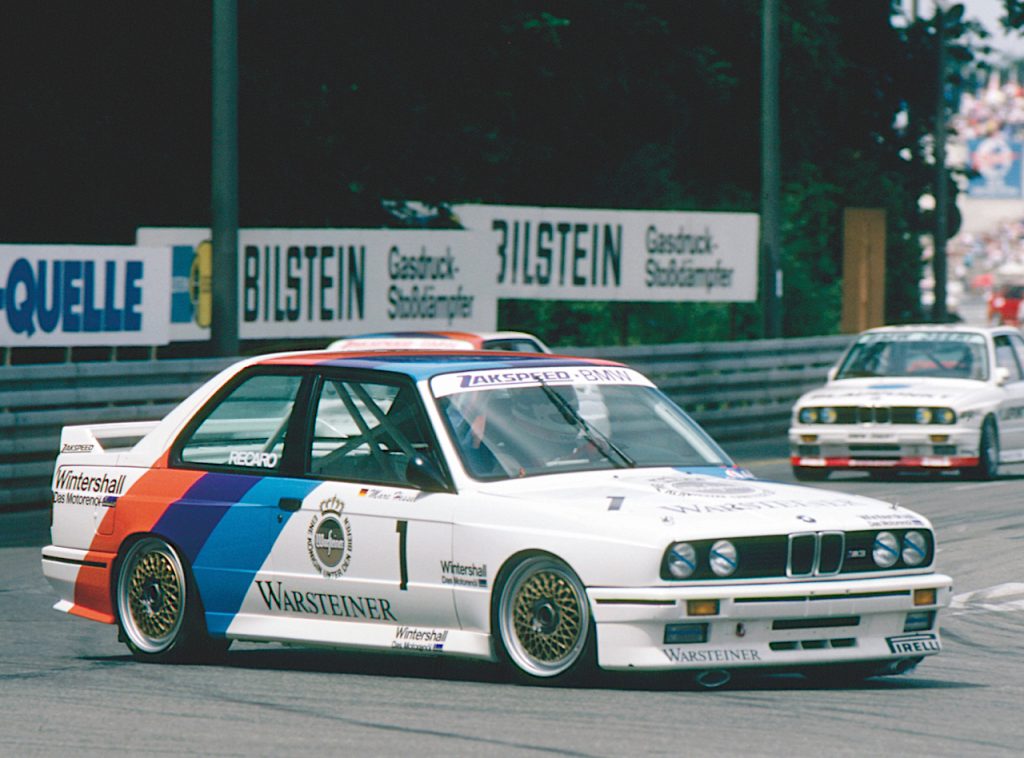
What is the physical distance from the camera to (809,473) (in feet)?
69.0

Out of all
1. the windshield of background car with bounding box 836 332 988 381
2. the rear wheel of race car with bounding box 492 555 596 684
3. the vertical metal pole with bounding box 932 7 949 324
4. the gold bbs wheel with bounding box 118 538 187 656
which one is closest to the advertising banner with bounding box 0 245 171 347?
the windshield of background car with bounding box 836 332 988 381

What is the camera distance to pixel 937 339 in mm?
21531

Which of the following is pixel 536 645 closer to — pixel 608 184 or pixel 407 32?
pixel 407 32

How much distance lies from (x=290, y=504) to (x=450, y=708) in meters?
1.61

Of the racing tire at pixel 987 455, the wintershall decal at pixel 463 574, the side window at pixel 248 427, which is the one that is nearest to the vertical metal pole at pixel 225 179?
the racing tire at pixel 987 455

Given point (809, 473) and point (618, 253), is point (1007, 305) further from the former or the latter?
point (809, 473)

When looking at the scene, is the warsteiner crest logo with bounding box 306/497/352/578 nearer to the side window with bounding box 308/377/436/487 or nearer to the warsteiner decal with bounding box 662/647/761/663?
the side window with bounding box 308/377/436/487

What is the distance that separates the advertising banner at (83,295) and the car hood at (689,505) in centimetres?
1139

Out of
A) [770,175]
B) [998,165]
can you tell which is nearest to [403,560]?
[770,175]

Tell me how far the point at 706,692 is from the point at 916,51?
34.8m

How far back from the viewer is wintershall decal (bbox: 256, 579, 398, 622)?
9320mm

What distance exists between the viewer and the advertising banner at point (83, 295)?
64.5 ft

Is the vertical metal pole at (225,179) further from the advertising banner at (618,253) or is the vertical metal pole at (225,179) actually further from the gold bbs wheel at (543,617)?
the gold bbs wheel at (543,617)

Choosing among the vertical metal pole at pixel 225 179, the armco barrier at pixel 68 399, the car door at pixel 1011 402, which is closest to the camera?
the armco barrier at pixel 68 399
